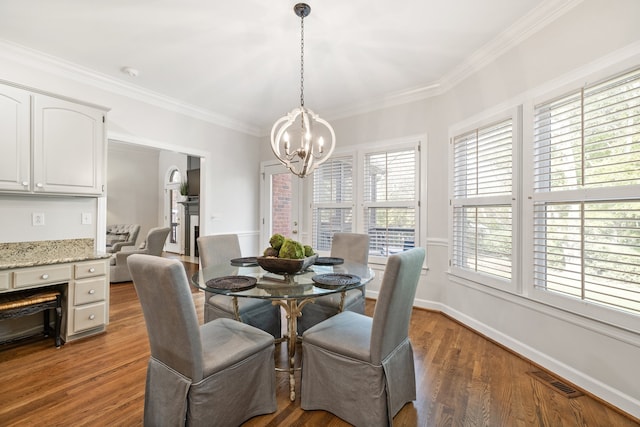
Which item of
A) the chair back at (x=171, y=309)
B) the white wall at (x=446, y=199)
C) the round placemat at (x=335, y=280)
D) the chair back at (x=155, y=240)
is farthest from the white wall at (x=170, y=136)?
the round placemat at (x=335, y=280)

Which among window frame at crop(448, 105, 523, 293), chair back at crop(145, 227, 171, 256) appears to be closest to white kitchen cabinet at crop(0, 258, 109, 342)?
chair back at crop(145, 227, 171, 256)

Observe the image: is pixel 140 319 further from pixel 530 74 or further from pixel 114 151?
pixel 114 151

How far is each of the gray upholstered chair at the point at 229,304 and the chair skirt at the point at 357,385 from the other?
0.74 metres

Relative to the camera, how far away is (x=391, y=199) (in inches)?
146

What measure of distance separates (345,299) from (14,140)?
3.13 meters

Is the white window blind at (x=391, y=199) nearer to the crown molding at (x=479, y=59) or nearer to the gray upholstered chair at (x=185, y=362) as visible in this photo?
the crown molding at (x=479, y=59)

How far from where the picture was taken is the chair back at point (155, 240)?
15.8 feet

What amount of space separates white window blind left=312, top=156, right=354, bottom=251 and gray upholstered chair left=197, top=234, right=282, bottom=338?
1.73m

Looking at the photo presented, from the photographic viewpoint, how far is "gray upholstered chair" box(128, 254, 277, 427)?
1.28 m

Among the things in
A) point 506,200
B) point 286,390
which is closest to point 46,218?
point 286,390

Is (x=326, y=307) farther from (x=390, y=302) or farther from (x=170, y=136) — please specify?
(x=170, y=136)

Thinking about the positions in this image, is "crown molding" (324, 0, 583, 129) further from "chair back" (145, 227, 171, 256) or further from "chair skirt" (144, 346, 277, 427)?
"chair back" (145, 227, 171, 256)

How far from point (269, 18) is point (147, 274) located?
6.88ft

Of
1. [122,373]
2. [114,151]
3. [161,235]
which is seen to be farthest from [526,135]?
[114,151]
